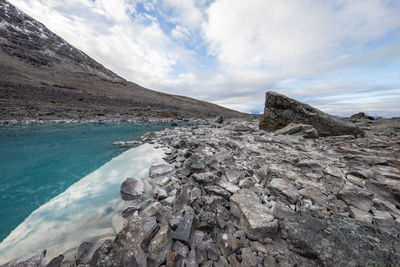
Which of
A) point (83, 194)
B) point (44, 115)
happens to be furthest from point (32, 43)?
point (83, 194)

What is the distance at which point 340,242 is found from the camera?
2061 mm

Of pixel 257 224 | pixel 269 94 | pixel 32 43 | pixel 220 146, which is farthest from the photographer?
pixel 32 43

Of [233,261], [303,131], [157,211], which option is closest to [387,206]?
[233,261]

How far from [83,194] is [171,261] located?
3689 millimetres

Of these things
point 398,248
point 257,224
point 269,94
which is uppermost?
point 269,94

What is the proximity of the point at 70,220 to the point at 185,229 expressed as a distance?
8.92ft

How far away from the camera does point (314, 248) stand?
6.71 feet

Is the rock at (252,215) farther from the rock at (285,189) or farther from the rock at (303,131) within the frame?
the rock at (303,131)

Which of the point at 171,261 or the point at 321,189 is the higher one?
the point at 321,189

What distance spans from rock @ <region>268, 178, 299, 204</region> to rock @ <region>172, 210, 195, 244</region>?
1.98m

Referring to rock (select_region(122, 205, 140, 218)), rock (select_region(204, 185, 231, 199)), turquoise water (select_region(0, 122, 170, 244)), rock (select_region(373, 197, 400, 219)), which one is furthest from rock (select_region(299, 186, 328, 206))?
turquoise water (select_region(0, 122, 170, 244))

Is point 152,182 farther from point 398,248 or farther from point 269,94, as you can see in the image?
point 269,94

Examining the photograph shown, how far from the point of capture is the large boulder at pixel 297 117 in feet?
33.1

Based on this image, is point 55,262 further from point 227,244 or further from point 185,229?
point 227,244
